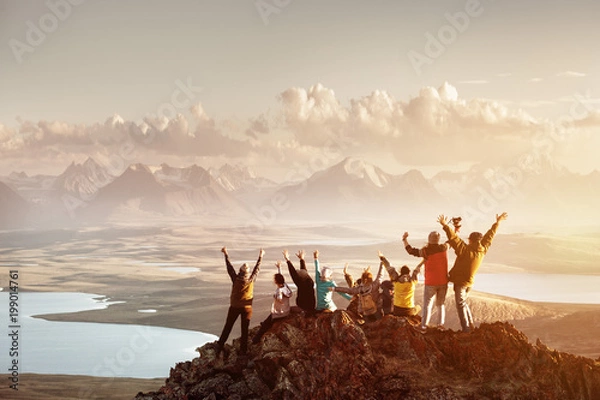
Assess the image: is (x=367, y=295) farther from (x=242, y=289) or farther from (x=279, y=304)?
(x=242, y=289)

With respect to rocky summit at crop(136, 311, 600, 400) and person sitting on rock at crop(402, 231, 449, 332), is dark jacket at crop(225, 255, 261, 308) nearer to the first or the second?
rocky summit at crop(136, 311, 600, 400)

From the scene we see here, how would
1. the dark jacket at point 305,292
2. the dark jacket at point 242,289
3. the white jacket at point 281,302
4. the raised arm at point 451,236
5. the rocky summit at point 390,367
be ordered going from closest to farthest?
the rocky summit at point 390,367, the raised arm at point 451,236, the dark jacket at point 242,289, the white jacket at point 281,302, the dark jacket at point 305,292

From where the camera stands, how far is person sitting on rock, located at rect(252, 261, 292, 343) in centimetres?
1736

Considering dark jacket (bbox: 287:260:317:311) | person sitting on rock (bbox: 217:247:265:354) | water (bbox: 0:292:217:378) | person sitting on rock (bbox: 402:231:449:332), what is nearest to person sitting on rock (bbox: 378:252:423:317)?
person sitting on rock (bbox: 402:231:449:332)

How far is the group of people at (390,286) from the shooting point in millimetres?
17125

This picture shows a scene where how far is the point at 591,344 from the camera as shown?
86.0 meters

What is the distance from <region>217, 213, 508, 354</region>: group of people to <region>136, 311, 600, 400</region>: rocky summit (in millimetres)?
488

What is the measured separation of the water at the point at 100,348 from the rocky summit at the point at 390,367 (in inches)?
3243

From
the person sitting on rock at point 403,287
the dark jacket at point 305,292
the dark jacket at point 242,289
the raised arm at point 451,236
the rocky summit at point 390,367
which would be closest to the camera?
the rocky summit at point 390,367

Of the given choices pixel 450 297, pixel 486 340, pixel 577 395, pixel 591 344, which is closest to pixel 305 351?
pixel 486 340

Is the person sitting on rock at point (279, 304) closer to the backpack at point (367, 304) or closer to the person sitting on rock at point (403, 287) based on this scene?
the backpack at point (367, 304)

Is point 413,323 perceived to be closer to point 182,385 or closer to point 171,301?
point 182,385

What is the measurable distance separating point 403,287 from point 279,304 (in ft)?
11.5

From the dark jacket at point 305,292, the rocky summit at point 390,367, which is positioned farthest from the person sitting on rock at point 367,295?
the dark jacket at point 305,292
